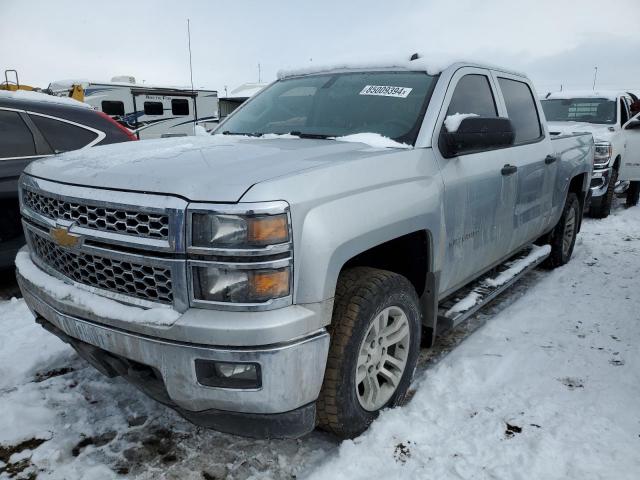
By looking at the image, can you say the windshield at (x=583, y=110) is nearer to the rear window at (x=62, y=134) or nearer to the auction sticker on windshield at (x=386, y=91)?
the auction sticker on windshield at (x=386, y=91)

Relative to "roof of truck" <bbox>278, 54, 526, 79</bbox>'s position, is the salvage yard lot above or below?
below

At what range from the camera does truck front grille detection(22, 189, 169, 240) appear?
182 centimetres

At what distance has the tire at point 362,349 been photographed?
209cm

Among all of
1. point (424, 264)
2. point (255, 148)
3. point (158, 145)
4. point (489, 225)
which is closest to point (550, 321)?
point (489, 225)

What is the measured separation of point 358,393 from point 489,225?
4.92 ft

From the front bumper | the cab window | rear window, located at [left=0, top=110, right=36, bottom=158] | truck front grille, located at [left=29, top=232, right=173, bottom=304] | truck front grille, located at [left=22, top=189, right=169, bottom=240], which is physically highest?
the cab window

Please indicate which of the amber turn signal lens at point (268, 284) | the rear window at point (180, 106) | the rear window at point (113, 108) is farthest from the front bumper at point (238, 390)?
the rear window at point (180, 106)

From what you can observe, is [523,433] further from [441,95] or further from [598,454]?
[441,95]

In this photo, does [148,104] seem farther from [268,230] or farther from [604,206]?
[268,230]

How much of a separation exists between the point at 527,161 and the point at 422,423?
2232 mm

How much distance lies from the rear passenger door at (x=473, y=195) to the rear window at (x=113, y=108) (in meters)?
14.0

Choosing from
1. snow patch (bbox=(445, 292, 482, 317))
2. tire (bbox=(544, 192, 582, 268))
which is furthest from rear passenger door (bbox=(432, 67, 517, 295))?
tire (bbox=(544, 192, 582, 268))

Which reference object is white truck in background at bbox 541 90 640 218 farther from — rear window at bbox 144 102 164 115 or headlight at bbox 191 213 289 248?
rear window at bbox 144 102 164 115

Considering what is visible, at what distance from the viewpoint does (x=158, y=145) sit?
8.74 feet
